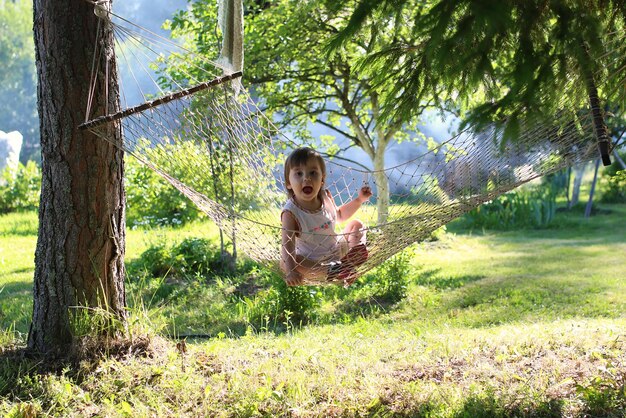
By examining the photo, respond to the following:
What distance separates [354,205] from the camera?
115 inches

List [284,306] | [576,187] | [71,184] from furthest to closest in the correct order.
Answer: [576,187], [284,306], [71,184]

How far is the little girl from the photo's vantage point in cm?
256

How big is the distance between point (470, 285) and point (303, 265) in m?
2.59

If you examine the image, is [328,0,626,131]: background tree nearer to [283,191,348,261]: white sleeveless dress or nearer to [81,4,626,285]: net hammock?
[81,4,626,285]: net hammock

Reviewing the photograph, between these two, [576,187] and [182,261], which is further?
[576,187]

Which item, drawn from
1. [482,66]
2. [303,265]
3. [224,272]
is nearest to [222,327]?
[224,272]

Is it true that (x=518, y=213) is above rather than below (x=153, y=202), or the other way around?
below

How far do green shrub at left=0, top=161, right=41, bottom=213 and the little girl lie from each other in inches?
217

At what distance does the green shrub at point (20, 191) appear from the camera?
7.56 meters

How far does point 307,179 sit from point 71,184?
0.85m

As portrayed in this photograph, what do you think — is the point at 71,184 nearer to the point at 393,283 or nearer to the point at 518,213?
the point at 393,283

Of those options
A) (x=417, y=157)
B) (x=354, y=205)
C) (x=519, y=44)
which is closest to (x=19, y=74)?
(x=354, y=205)

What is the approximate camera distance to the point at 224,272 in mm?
5039

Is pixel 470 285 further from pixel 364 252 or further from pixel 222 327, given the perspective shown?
pixel 364 252
